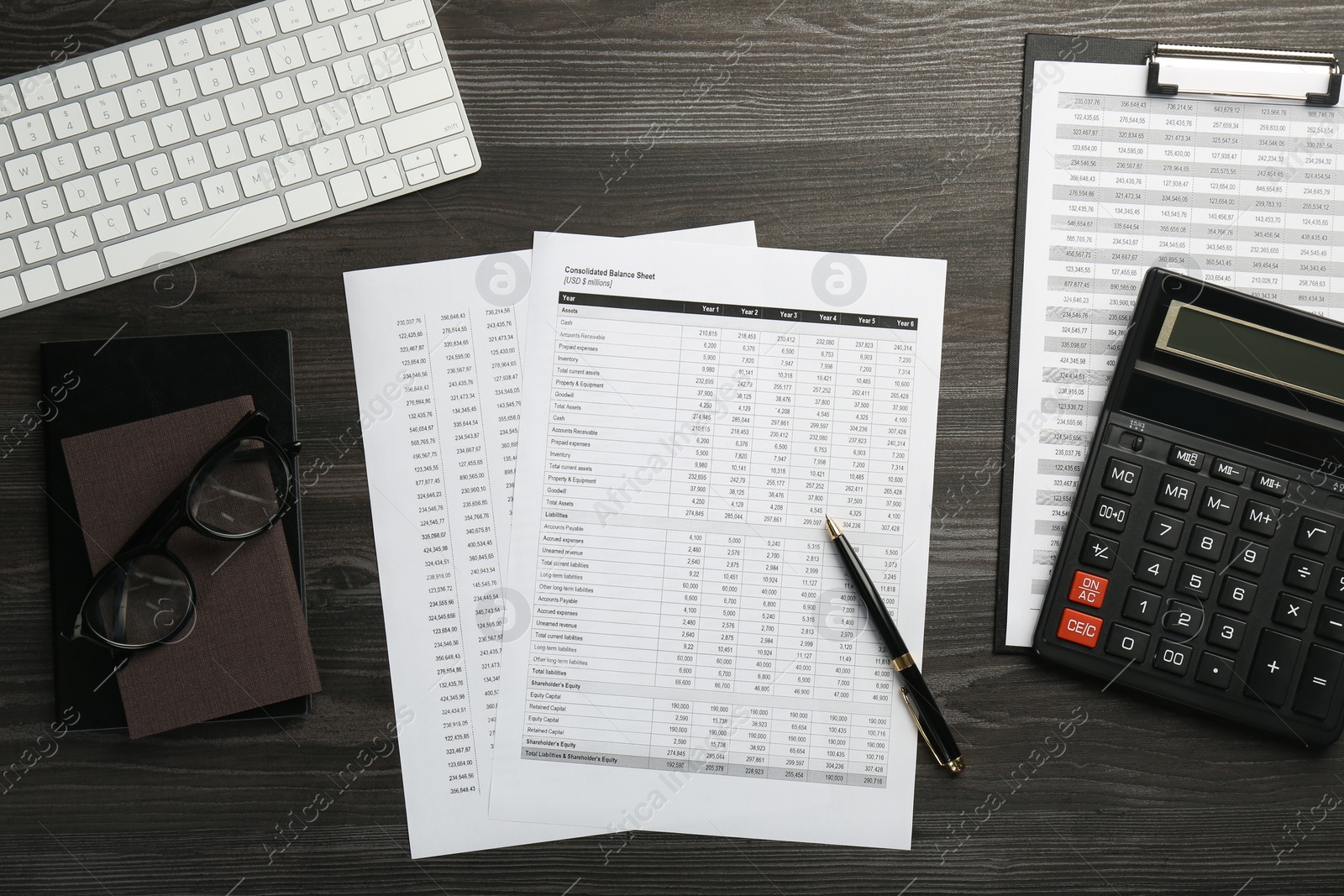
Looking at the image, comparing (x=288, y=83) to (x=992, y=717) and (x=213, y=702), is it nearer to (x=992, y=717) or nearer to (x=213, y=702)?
(x=213, y=702)

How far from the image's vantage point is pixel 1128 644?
729mm

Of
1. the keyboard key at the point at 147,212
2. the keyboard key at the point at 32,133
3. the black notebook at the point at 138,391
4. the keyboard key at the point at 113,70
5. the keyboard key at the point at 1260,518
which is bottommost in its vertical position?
the keyboard key at the point at 1260,518

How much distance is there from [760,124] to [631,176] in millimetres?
138

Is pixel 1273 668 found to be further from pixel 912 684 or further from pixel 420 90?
pixel 420 90

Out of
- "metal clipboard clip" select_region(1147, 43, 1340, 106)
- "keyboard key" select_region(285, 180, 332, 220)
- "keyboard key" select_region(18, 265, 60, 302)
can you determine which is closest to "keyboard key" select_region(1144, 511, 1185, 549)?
"metal clipboard clip" select_region(1147, 43, 1340, 106)

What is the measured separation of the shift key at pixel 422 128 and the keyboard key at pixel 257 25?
15 centimetres

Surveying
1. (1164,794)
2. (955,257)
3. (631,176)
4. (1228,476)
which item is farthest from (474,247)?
(1164,794)

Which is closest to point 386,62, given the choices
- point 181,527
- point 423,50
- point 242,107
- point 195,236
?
point 423,50

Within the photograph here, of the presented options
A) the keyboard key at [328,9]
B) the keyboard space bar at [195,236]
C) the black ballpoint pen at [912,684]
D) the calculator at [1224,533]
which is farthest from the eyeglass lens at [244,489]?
the calculator at [1224,533]

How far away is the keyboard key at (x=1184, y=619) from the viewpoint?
28.6 inches

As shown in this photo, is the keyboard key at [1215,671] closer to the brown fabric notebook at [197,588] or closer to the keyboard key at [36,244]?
the brown fabric notebook at [197,588]

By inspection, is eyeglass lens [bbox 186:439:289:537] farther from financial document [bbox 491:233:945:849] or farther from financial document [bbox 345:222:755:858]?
financial document [bbox 491:233:945:849]

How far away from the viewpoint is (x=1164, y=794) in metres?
0.76

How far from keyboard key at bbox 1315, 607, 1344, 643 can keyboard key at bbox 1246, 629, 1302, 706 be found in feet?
0.07
